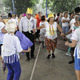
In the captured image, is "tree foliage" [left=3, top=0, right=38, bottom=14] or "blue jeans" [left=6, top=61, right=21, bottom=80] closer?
"blue jeans" [left=6, top=61, right=21, bottom=80]

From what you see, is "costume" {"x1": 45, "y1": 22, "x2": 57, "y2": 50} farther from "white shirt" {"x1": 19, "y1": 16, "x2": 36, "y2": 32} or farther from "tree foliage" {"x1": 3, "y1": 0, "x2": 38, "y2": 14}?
"tree foliage" {"x1": 3, "y1": 0, "x2": 38, "y2": 14}

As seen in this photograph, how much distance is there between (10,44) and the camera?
193 cm

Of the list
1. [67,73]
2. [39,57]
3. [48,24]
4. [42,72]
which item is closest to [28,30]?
[48,24]

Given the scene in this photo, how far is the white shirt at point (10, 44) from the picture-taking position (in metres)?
1.92

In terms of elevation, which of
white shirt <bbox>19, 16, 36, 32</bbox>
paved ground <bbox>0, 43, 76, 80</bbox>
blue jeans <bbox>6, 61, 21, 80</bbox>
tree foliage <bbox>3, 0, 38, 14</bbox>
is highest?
tree foliage <bbox>3, 0, 38, 14</bbox>

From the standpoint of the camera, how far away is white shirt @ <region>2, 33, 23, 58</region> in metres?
1.92

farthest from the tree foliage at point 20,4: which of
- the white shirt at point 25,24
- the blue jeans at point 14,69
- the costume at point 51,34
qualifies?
the blue jeans at point 14,69

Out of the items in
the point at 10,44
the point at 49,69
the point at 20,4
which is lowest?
the point at 49,69

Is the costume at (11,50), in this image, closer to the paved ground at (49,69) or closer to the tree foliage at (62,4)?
the paved ground at (49,69)

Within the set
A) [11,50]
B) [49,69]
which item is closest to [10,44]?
[11,50]

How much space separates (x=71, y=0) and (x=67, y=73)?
18731 millimetres

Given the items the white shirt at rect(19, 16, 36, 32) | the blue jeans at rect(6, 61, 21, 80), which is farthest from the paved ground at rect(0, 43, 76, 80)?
the white shirt at rect(19, 16, 36, 32)

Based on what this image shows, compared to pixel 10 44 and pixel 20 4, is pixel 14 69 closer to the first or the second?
pixel 10 44

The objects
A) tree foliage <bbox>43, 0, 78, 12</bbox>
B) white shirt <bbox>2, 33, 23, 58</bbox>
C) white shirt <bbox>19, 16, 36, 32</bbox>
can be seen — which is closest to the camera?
white shirt <bbox>2, 33, 23, 58</bbox>
